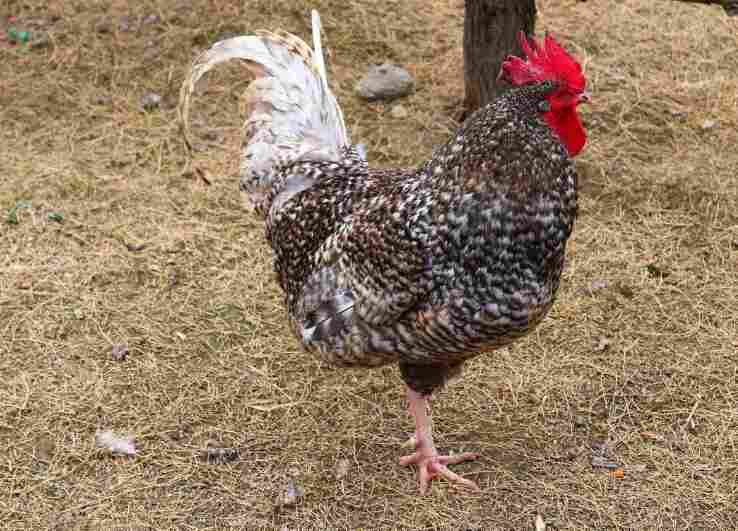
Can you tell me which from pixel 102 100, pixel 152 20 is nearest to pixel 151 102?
pixel 102 100

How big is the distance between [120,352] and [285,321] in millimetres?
1034

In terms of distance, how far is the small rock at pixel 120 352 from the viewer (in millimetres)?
5008

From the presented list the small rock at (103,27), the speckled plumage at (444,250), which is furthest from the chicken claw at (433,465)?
the small rock at (103,27)

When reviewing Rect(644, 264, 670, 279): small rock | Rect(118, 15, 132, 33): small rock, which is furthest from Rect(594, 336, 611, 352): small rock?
Rect(118, 15, 132, 33): small rock

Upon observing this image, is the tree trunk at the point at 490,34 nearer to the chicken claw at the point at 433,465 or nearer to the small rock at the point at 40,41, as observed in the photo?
the chicken claw at the point at 433,465

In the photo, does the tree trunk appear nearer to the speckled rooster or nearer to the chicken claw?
the speckled rooster

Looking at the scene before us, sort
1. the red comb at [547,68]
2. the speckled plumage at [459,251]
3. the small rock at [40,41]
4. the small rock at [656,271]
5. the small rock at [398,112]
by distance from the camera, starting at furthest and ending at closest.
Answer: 1. the small rock at [40,41]
2. the small rock at [398,112]
3. the small rock at [656,271]
4. the red comb at [547,68]
5. the speckled plumage at [459,251]

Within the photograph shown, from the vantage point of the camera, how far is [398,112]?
7.04 m

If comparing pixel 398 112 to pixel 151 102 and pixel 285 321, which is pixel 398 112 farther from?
pixel 285 321

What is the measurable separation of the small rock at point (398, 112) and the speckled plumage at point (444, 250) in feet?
9.89

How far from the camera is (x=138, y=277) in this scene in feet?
18.3

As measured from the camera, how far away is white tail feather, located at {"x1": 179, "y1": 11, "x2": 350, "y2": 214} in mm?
4395

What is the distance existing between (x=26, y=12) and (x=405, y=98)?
3.91 metres

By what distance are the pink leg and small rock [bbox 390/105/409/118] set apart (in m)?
3.33
